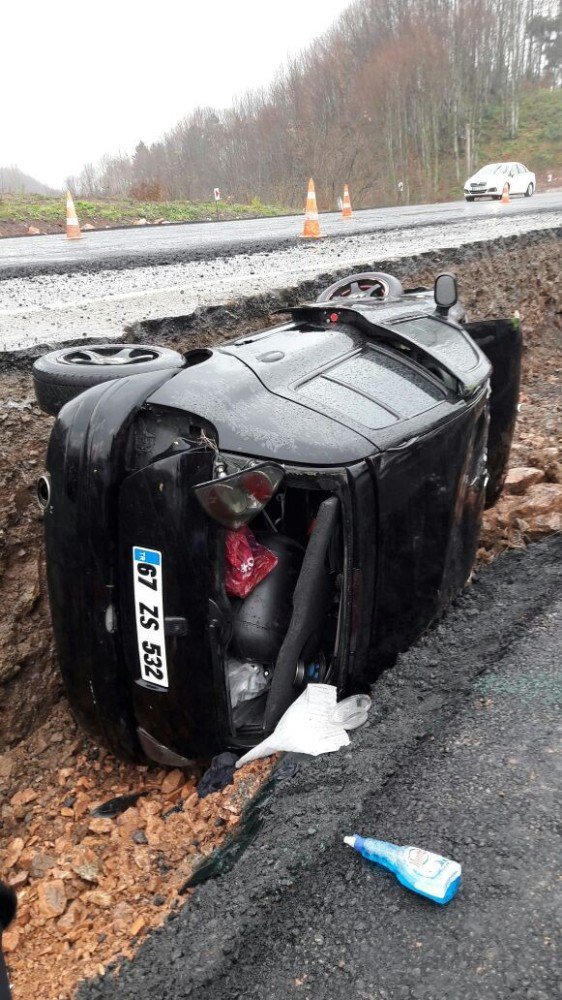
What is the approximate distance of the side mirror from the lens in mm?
3914

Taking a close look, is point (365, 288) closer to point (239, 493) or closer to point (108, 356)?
point (108, 356)

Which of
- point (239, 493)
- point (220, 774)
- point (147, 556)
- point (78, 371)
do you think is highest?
point (78, 371)

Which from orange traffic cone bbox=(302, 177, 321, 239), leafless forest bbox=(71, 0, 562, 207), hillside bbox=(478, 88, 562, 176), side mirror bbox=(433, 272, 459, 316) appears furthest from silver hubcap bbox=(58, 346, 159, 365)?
hillside bbox=(478, 88, 562, 176)

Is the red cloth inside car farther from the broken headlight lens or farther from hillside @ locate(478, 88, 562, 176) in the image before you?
hillside @ locate(478, 88, 562, 176)

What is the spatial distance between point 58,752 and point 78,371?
1.77m

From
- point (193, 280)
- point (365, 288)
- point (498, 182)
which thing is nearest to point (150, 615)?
point (365, 288)

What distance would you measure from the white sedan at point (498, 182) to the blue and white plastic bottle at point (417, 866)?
24.7 meters

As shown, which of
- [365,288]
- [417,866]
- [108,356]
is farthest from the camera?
[365,288]

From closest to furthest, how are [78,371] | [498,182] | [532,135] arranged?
1. [78,371]
2. [498,182]
3. [532,135]

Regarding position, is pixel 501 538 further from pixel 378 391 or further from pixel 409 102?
pixel 409 102

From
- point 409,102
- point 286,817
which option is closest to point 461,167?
point 409,102

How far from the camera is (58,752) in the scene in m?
3.40

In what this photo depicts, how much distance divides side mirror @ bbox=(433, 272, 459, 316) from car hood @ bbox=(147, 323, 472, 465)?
0.93 m

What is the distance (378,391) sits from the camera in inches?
110
